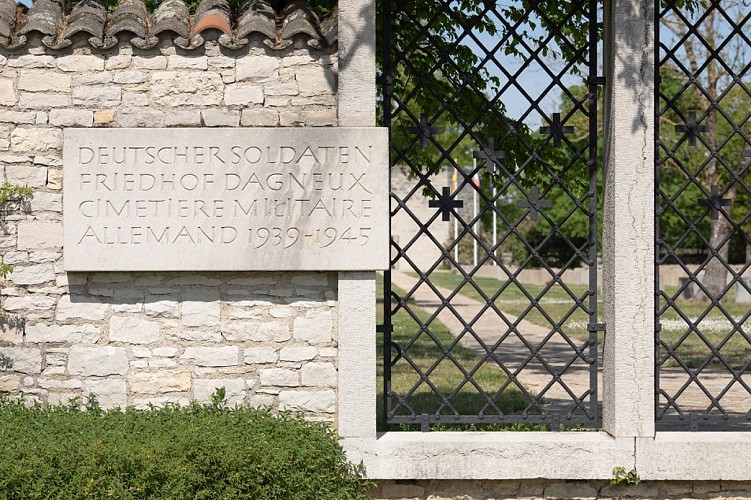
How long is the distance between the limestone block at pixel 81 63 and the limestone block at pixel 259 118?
82 cm

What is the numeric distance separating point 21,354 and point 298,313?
5.01 feet

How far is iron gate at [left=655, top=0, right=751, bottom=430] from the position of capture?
558 cm

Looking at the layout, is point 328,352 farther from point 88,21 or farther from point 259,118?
point 88,21

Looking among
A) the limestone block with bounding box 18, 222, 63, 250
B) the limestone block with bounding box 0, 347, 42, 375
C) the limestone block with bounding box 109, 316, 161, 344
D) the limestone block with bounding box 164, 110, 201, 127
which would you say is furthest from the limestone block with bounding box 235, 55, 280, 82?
the limestone block with bounding box 0, 347, 42, 375

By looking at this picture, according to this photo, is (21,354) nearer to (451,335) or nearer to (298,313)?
(298,313)

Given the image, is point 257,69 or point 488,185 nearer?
A: point 257,69

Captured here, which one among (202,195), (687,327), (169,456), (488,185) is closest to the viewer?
(169,456)

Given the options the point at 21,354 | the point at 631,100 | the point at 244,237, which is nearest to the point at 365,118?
the point at 244,237

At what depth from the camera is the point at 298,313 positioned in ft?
17.6

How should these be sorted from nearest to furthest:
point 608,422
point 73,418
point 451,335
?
point 73,418, point 608,422, point 451,335

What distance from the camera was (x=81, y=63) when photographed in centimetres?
536

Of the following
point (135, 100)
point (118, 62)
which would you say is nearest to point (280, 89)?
point (135, 100)

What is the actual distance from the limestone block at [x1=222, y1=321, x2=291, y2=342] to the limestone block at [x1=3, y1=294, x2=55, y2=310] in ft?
3.21

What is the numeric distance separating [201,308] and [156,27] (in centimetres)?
153
